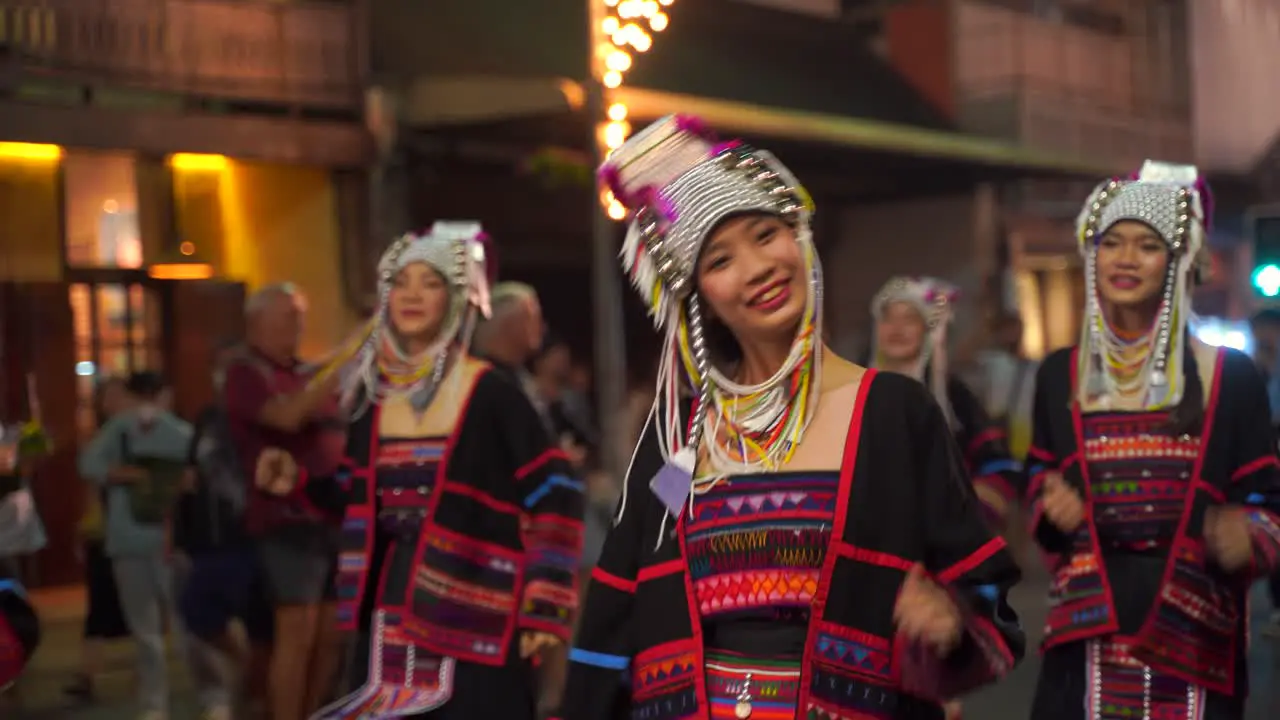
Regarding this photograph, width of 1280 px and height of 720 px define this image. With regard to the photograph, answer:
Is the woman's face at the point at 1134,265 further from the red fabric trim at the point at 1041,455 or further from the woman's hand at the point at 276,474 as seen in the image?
the woman's hand at the point at 276,474

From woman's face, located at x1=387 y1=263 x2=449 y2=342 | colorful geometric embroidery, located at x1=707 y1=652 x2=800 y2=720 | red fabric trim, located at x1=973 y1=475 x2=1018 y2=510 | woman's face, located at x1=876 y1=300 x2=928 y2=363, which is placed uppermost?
woman's face, located at x1=387 y1=263 x2=449 y2=342

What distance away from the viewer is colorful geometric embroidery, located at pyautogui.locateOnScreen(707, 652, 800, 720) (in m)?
3.17

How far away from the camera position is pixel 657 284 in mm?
3477

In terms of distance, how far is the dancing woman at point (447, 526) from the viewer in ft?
17.6

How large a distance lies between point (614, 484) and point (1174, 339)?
27.5 ft

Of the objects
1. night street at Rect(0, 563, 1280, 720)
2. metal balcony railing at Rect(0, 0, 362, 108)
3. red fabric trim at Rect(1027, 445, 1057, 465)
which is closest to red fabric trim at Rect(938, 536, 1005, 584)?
red fabric trim at Rect(1027, 445, 1057, 465)

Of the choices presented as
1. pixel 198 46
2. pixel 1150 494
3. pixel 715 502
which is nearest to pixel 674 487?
pixel 715 502

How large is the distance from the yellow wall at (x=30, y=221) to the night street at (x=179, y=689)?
2938mm

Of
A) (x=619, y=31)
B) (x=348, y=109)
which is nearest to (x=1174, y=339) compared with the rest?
(x=619, y=31)

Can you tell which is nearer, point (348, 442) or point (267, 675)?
point (348, 442)

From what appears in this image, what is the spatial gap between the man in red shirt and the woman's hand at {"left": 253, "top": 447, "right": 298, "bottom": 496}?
995 millimetres

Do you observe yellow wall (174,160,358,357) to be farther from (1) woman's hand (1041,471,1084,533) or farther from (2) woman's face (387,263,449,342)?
(1) woman's hand (1041,471,1084,533)

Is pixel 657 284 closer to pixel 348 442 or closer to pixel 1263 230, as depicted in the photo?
pixel 348 442

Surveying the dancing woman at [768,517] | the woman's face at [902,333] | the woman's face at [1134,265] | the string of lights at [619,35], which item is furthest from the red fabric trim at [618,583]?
the string of lights at [619,35]
